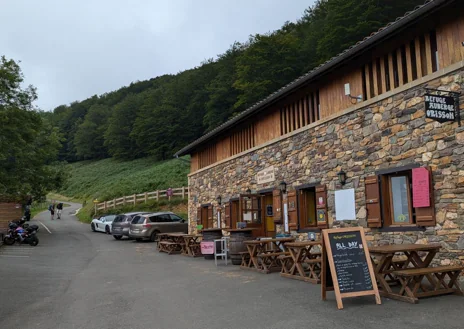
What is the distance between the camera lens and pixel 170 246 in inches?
655

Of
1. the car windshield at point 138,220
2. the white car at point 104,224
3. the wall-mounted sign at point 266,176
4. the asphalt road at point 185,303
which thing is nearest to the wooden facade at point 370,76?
the wall-mounted sign at point 266,176

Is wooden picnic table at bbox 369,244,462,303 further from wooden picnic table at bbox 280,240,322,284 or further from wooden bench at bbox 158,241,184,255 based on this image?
wooden bench at bbox 158,241,184,255

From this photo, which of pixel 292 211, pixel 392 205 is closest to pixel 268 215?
pixel 292 211

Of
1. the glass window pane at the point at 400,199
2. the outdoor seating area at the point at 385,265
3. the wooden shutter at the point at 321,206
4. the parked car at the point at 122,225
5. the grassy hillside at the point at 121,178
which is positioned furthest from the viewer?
the grassy hillside at the point at 121,178

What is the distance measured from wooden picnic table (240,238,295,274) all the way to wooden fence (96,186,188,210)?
21676 mm

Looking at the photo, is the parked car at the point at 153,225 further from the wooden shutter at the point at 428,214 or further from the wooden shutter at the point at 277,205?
the wooden shutter at the point at 428,214

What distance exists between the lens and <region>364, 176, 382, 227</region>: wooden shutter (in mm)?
9578

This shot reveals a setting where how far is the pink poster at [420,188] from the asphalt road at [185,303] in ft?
7.46

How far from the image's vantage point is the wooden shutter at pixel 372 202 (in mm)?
9578

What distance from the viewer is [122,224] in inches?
898

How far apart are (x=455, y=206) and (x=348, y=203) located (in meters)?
3.08

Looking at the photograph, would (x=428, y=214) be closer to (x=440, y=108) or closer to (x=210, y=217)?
(x=440, y=108)

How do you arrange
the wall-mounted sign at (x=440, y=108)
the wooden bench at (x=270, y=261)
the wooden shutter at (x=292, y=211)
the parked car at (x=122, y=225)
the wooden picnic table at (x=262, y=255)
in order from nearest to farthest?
the wall-mounted sign at (x=440, y=108), the wooden bench at (x=270, y=261), the wooden picnic table at (x=262, y=255), the wooden shutter at (x=292, y=211), the parked car at (x=122, y=225)

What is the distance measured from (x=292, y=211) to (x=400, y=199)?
4.06 m
